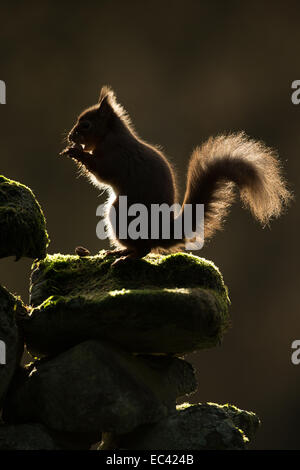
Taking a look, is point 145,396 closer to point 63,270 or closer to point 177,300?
point 177,300

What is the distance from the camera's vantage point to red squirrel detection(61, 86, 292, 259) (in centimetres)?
323

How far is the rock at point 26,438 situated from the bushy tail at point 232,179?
1.52 m

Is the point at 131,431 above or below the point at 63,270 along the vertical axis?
below

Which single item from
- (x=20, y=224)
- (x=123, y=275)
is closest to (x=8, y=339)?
(x=20, y=224)

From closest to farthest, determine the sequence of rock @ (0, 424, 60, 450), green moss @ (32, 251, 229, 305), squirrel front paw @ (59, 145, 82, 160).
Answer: rock @ (0, 424, 60, 450) → green moss @ (32, 251, 229, 305) → squirrel front paw @ (59, 145, 82, 160)

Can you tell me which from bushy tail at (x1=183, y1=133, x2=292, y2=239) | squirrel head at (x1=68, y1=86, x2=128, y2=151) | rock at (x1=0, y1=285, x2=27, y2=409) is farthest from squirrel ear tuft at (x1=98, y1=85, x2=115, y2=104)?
rock at (x1=0, y1=285, x2=27, y2=409)

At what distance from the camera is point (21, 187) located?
10.1 ft

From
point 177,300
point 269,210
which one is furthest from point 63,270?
point 269,210

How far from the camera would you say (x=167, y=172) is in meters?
3.38

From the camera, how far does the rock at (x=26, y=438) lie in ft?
8.95

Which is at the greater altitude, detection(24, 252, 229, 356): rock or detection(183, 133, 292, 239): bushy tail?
detection(183, 133, 292, 239): bushy tail

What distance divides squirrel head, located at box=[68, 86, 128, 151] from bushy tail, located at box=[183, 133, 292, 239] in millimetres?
585

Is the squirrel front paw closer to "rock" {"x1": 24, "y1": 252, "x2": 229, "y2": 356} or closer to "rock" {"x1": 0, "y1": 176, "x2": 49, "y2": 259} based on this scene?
"rock" {"x1": 0, "y1": 176, "x2": 49, "y2": 259}
